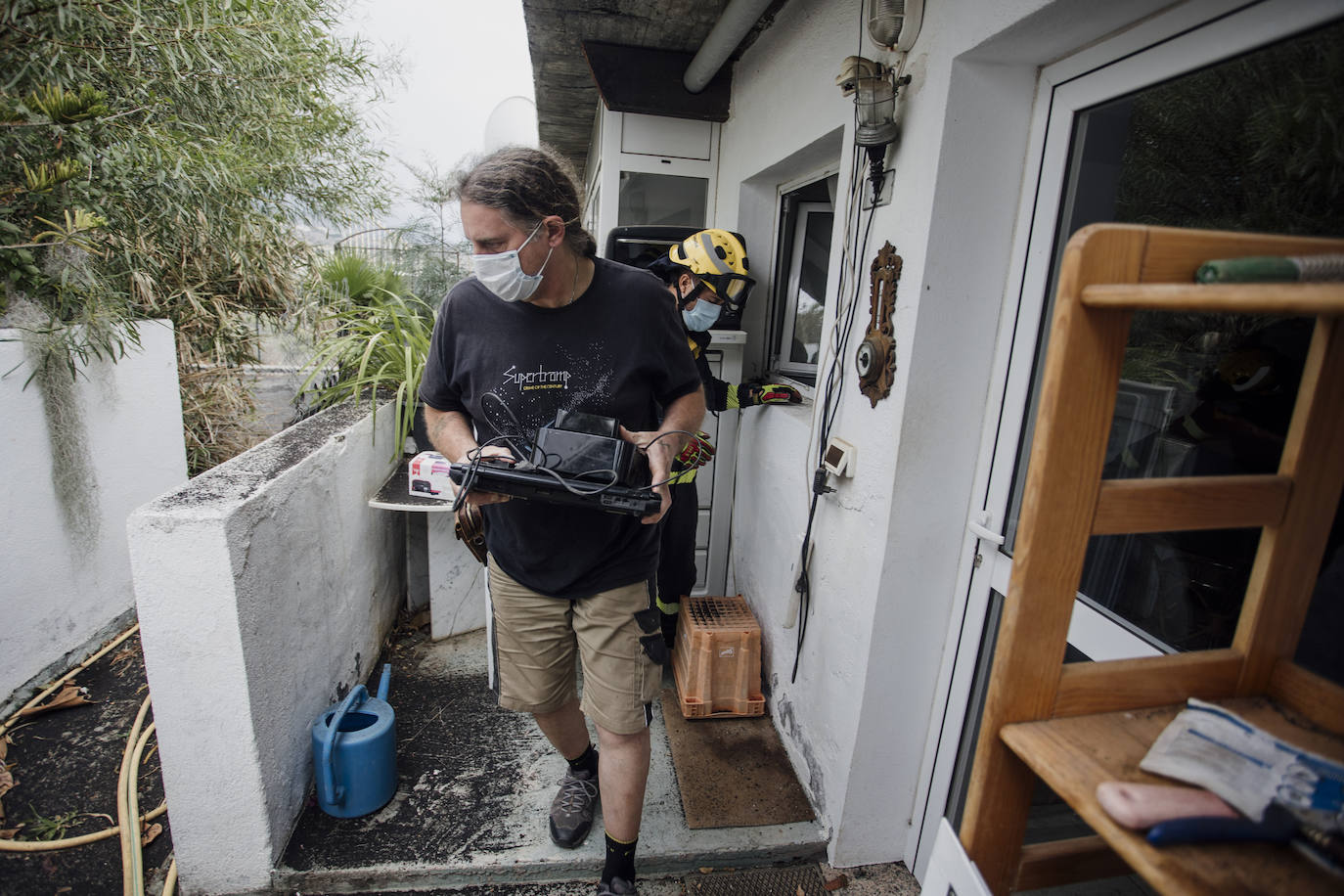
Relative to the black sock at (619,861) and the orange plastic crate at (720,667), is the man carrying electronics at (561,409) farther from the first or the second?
the orange plastic crate at (720,667)

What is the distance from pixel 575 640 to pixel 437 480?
123 cm

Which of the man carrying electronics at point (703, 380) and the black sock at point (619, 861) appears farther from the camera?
the man carrying electronics at point (703, 380)

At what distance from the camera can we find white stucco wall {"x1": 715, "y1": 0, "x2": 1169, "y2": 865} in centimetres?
145

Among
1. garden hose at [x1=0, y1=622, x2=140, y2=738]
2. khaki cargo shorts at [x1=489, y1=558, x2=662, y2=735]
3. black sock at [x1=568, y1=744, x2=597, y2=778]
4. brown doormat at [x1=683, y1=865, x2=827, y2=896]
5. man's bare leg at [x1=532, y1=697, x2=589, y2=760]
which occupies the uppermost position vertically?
khaki cargo shorts at [x1=489, y1=558, x2=662, y2=735]

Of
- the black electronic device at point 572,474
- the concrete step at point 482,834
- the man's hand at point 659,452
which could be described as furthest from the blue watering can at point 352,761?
the man's hand at point 659,452

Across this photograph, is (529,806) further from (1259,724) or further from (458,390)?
(1259,724)

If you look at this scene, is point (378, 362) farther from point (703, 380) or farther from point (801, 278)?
point (801, 278)

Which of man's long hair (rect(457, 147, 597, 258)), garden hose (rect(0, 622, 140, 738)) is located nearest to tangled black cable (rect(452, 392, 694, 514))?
man's long hair (rect(457, 147, 597, 258))

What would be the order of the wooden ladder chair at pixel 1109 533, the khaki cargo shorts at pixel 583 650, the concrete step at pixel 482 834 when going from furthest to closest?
the concrete step at pixel 482 834
the khaki cargo shorts at pixel 583 650
the wooden ladder chair at pixel 1109 533

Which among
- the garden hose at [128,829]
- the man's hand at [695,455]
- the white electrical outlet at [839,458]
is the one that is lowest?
the garden hose at [128,829]

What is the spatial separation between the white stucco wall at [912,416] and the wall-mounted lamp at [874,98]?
4cm

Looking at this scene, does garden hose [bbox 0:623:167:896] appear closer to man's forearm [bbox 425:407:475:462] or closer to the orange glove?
man's forearm [bbox 425:407:475:462]

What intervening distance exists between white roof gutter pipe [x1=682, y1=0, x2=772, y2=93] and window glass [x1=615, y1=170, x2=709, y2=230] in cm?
51

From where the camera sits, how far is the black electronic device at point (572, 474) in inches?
52.6
